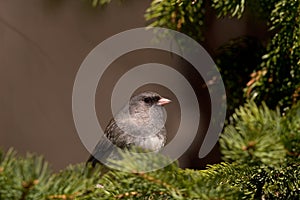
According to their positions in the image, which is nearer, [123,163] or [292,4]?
[123,163]

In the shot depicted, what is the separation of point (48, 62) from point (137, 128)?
53 centimetres

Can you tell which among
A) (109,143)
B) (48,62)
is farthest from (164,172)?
(48,62)

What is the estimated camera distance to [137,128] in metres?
0.97

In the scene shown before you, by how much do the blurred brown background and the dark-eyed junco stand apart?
404 millimetres

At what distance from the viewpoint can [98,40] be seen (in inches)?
58.1

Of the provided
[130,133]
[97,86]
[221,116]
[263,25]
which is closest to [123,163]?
[130,133]

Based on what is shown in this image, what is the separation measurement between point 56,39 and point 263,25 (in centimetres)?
59

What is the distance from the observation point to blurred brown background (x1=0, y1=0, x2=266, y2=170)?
1.35m

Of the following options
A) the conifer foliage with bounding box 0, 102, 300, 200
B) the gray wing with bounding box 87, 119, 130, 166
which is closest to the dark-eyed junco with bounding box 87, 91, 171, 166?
the gray wing with bounding box 87, 119, 130, 166

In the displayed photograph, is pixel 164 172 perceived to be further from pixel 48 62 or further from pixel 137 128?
pixel 48 62

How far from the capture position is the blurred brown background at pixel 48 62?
1.35 m

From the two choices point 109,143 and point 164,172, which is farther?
point 109,143

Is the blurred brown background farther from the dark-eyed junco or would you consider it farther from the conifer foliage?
the conifer foliage

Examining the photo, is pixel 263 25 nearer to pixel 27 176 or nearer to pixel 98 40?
pixel 98 40
